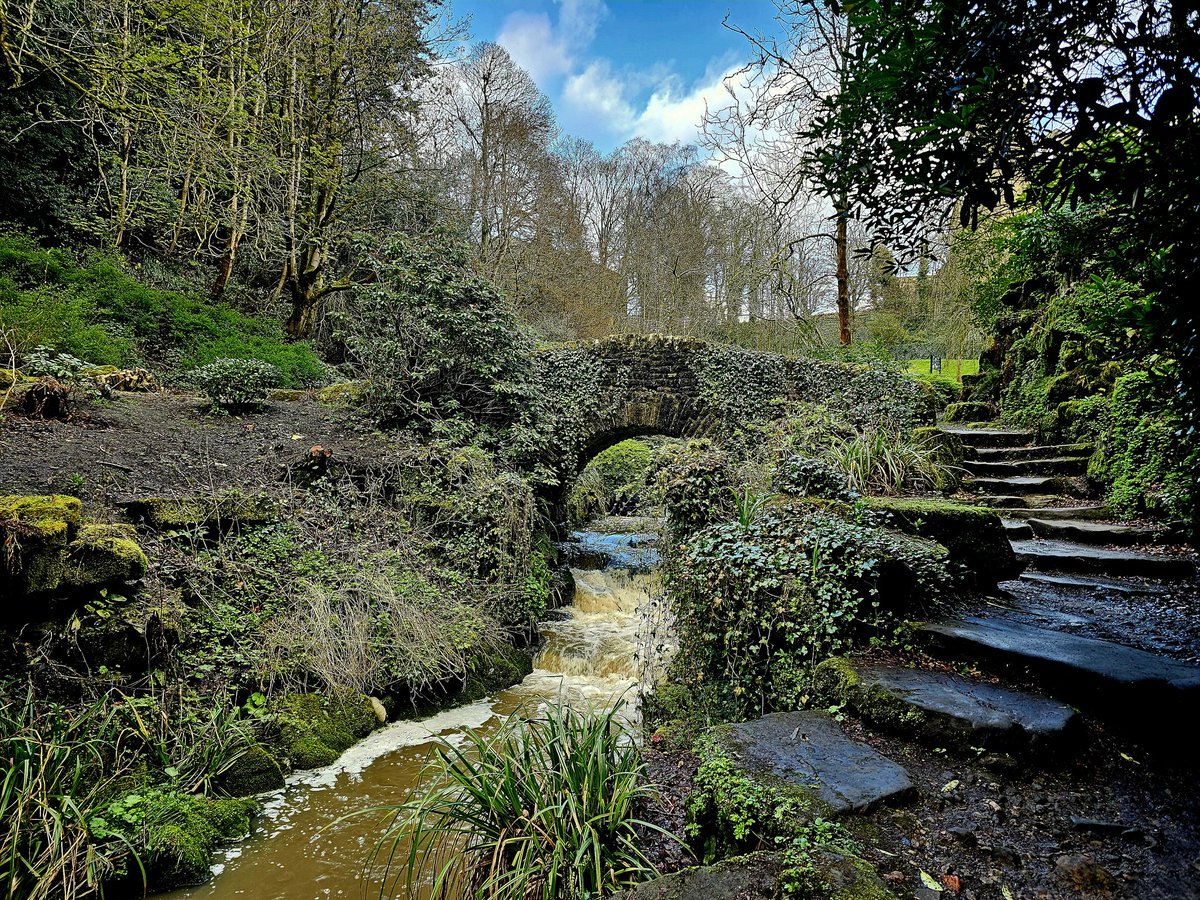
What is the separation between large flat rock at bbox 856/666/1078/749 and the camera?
7.84 feet

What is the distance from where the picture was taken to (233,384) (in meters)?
7.97

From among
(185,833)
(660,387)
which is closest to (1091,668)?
(185,833)

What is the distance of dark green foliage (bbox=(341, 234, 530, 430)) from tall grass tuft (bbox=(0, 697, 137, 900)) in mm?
5068

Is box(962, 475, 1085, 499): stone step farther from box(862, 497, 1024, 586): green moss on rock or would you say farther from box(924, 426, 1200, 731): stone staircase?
box(862, 497, 1024, 586): green moss on rock

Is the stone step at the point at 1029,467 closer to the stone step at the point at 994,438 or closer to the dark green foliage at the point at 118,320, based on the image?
the stone step at the point at 994,438

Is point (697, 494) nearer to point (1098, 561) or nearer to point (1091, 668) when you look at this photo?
point (1091, 668)

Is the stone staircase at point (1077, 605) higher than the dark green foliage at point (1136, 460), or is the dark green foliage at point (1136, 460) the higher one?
the dark green foliage at point (1136, 460)

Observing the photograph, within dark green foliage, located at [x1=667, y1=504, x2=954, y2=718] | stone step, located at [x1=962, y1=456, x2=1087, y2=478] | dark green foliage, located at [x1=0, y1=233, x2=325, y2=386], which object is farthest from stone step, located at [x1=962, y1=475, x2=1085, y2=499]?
dark green foliage, located at [x1=0, y1=233, x2=325, y2=386]

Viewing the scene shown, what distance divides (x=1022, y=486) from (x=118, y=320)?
42.3 feet

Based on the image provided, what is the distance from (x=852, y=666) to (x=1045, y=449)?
211 inches

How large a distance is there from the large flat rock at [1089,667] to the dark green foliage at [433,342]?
6.65 meters

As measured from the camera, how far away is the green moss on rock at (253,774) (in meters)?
4.03

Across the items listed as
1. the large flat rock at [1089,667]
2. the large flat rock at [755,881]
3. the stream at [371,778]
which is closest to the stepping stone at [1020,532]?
the large flat rock at [1089,667]

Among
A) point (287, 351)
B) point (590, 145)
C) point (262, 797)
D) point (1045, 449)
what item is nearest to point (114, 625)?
point (262, 797)
